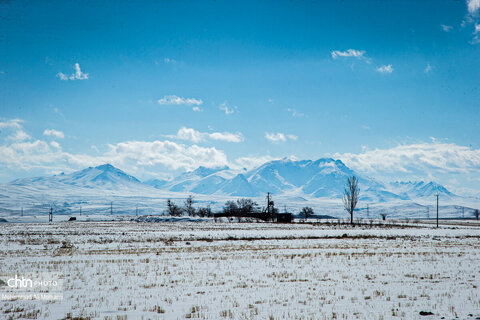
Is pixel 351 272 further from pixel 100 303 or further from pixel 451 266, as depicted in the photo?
pixel 100 303

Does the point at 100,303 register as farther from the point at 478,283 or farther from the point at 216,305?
the point at 478,283

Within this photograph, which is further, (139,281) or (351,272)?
(351,272)

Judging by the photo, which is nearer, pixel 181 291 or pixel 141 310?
pixel 141 310

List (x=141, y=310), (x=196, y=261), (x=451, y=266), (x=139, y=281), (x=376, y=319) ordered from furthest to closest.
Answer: (x=196, y=261)
(x=451, y=266)
(x=139, y=281)
(x=141, y=310)
(x=376, y=319)

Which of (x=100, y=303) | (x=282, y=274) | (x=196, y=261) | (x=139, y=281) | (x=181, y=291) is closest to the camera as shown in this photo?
(x=100, y=303)

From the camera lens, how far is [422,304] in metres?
13.1

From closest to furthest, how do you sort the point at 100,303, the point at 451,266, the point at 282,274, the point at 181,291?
the point at 100,303 < the point at 181,291 < the point at 282,274 < the point at 451,266

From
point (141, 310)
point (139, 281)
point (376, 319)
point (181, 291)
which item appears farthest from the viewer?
point (139, 281)

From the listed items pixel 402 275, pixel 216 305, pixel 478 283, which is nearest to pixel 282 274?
pixel 402 275

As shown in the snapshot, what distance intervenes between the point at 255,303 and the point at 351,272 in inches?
328

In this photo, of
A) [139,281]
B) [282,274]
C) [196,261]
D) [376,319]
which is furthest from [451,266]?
[139,281]

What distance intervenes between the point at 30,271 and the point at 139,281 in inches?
259

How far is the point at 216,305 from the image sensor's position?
13.3 m

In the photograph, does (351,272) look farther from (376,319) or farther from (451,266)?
(376,319)
